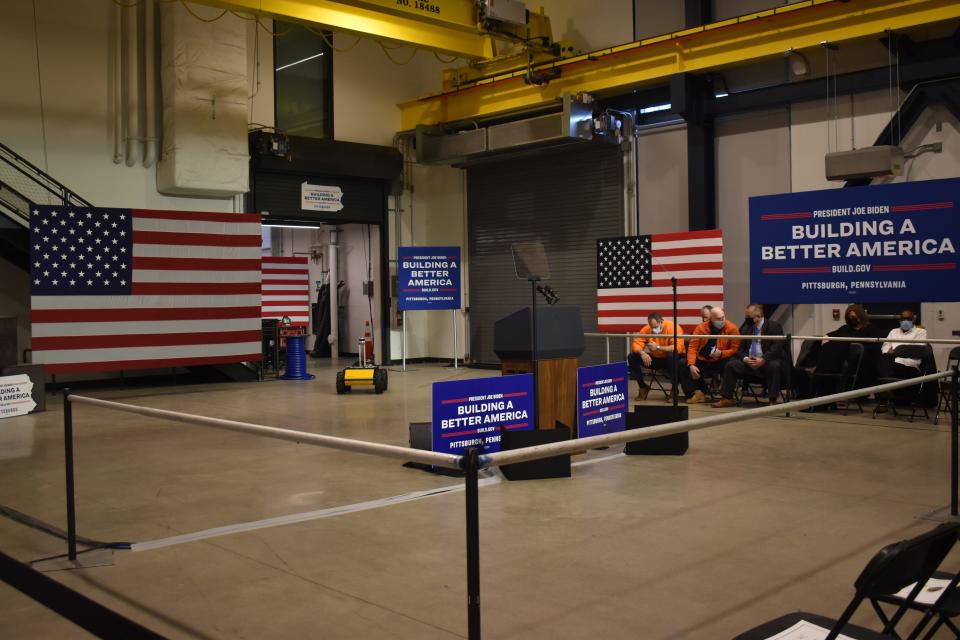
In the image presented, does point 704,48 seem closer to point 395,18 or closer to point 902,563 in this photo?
point 395,18

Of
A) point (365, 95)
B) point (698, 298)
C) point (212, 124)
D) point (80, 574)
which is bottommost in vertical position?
point (80, 574)

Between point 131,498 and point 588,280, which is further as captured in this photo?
point 588,280

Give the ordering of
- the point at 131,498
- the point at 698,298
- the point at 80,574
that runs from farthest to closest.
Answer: the point at 698,298 → the point at 131,498 → the point at 80,574

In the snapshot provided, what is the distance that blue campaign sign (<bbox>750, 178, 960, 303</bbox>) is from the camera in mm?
Answer: 7184

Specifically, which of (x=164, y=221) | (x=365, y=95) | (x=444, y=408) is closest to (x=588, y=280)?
(x=365, y=95)

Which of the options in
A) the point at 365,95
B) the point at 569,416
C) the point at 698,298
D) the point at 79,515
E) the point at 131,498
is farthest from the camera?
the point at 365,95

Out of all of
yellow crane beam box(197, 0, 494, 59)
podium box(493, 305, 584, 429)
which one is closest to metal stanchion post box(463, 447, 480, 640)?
podium box(493, 305, 584, 429)

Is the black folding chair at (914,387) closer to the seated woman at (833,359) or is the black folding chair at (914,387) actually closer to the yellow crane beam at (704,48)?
the seated woman at (833,359)

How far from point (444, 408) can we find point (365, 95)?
37.9ft

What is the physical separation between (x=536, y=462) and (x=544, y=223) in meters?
9.39

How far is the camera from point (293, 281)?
19.6 meters

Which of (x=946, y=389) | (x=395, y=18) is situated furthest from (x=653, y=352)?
(x=395, y=18)

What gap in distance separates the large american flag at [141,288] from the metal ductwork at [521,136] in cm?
399

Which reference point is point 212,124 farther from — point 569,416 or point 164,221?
point 569,416
